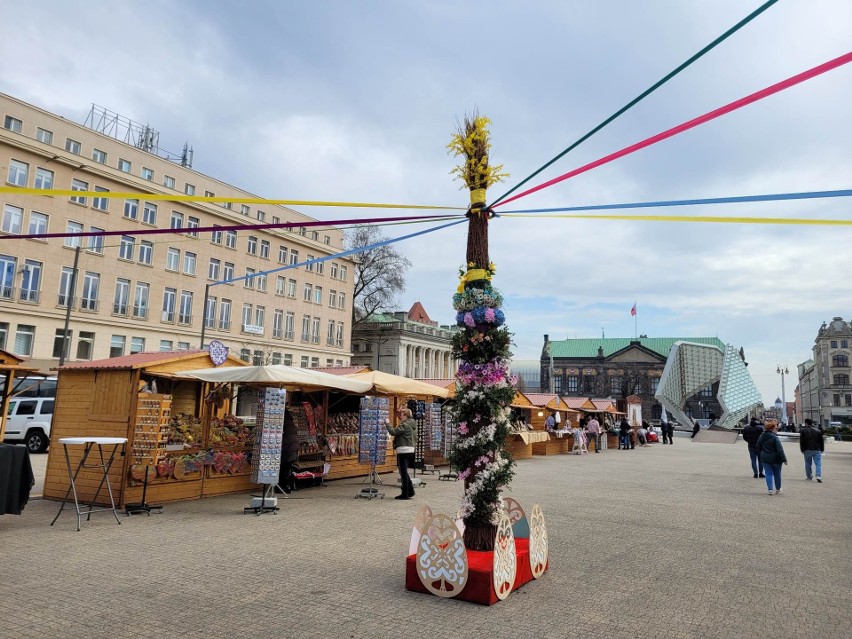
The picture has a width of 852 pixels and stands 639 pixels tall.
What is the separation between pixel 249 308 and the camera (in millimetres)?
52031

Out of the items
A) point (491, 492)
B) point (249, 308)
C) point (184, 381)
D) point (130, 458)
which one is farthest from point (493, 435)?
point (249, 308)

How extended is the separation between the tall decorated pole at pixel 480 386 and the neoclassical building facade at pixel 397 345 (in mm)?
69942

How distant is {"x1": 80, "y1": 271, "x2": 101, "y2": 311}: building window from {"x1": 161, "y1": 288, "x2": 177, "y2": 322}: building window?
5288 millimetres

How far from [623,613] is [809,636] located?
150cm

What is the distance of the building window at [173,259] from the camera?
148 ft

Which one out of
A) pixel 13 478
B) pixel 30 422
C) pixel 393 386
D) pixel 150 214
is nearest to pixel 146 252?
pixel 150 214

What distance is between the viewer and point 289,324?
56500 mm

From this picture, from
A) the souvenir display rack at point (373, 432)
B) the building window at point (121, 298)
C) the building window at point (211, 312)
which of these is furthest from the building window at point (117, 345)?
the souvenir display rack at point (373, 432)

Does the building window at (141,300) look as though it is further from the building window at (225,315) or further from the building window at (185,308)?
the building window at (225,315)

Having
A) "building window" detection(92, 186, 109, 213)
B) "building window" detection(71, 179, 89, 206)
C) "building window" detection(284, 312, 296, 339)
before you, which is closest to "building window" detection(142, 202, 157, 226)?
"building window" detection(92, 186, 109, 213)

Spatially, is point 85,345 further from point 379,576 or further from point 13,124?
point 379,576

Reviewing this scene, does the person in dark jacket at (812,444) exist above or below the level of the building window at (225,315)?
below

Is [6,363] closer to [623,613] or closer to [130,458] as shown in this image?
[130,458]

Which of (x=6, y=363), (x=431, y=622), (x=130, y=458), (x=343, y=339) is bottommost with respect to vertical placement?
(x=431, y=622)
